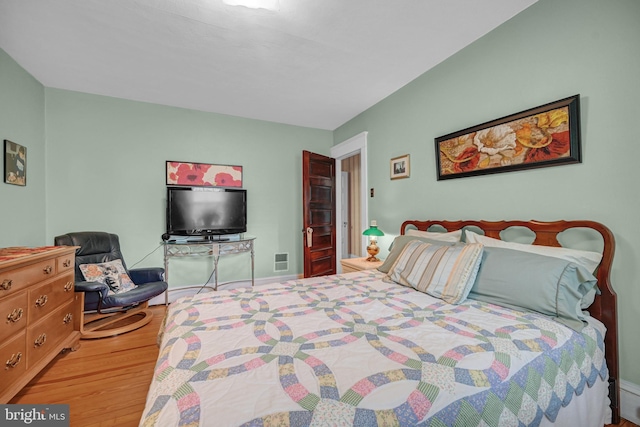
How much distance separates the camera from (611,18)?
1.55 m

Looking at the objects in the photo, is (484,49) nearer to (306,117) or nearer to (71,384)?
(306,117)

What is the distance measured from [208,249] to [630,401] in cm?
398

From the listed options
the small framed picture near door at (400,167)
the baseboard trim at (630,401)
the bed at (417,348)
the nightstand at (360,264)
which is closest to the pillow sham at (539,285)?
the bed at (417,348)

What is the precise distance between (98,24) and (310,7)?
1624 mm

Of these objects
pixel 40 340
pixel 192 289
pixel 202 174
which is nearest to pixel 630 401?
pixel 40 340

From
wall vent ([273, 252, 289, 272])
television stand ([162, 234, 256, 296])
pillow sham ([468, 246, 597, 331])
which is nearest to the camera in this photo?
pillow sham ([468, 246, 597, 331])

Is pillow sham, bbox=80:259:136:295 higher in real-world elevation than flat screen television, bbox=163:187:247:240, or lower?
lower

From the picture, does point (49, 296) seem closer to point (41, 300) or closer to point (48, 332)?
point (41, 300)

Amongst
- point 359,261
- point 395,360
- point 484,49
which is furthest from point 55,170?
point 484,49

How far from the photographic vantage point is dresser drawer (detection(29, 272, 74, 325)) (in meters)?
1.86

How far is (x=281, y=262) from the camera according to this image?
170 inches

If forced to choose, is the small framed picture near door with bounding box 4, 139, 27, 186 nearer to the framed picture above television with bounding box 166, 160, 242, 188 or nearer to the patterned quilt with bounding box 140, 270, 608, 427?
the framed picture above television with bounding box 166, 160, 242, 188

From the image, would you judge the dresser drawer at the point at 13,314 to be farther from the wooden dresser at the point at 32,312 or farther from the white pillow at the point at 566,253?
the white pillow at the point at 566,253

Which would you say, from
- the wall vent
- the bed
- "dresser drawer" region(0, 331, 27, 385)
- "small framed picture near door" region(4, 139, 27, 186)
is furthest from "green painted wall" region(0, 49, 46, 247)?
the wall vent
